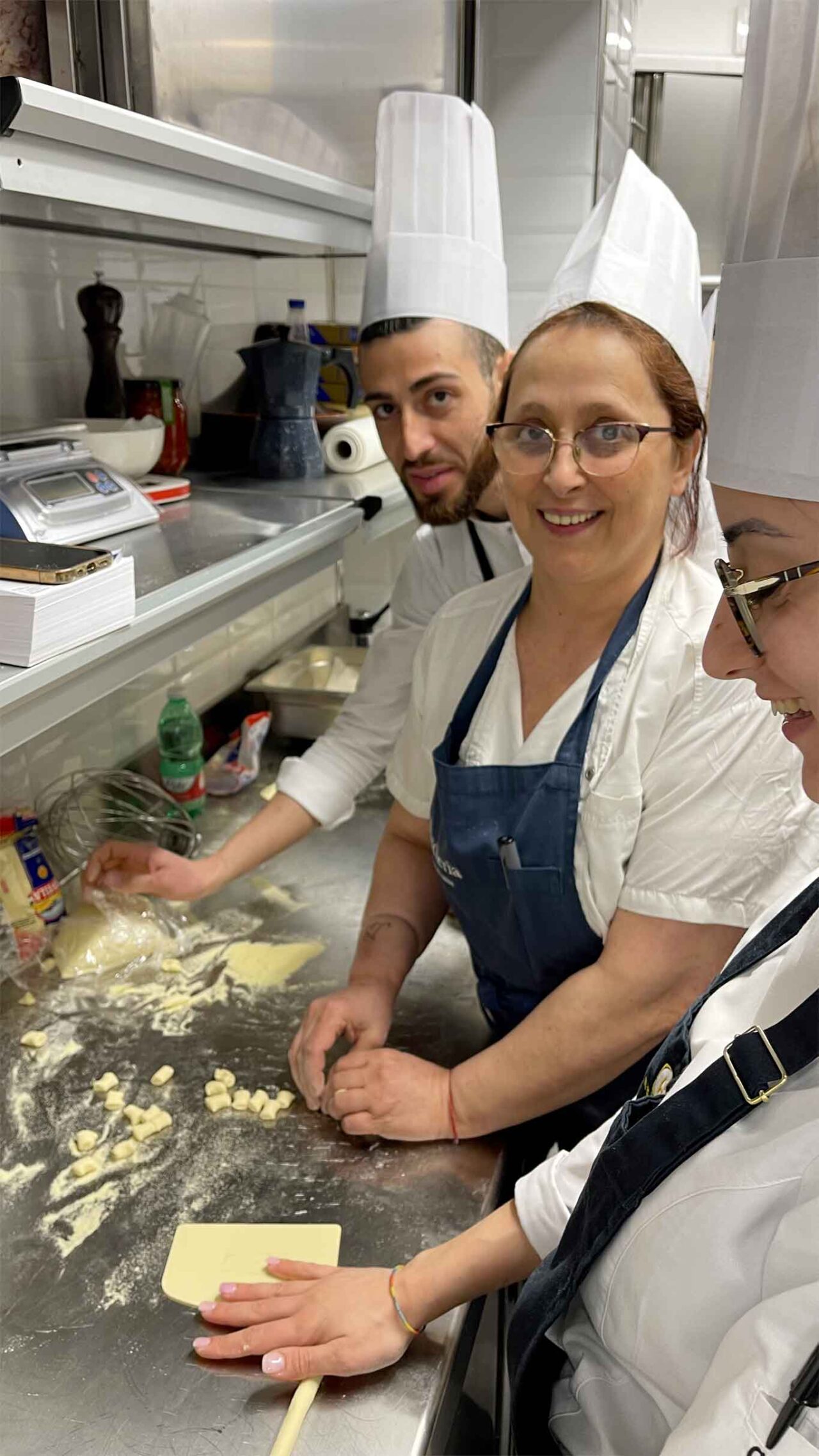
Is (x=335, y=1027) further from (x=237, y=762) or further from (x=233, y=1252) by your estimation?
(x=237, y=762)

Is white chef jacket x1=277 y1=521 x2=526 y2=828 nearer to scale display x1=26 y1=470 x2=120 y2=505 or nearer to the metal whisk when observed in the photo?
the metal whisk

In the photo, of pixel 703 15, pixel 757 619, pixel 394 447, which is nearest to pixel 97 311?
pixel 394 447

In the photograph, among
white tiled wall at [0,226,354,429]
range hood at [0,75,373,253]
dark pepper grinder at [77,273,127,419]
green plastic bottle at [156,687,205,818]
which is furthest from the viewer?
green plastic bottle at [156,687,205,818]

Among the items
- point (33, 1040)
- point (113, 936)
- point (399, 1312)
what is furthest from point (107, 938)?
point (399, 1312)

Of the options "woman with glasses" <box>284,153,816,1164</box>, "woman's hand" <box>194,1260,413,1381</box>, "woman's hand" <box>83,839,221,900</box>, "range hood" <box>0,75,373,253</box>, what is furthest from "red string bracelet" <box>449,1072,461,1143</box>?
"range hood" <box>0,75,373,253</box>

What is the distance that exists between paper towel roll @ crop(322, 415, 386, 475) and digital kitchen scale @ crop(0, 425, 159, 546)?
1.84ft

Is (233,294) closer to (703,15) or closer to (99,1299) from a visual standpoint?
(99,1299)

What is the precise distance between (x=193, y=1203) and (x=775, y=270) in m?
0.99

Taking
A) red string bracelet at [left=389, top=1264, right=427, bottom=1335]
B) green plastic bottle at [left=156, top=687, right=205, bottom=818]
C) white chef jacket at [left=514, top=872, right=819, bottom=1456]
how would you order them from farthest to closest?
green plastic bottle at [left=156, top=687, right=205, bottom=818]
red string bracelet at [left=389, top=1264, right=427, bottom=1335]
white chef jacket at [left=514, top=872, right=819, bottom=1456]

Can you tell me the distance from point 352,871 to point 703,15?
3628mm

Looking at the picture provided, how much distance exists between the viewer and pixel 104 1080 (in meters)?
1.26

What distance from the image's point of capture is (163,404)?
69.2 inches

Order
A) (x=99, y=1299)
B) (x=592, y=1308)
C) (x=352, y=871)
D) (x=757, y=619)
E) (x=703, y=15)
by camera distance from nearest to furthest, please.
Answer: (x=757, y=619) < (x=592, y=1308) < (x=99, y=1299) < (x=352, y=871) < (x=703, y=15)

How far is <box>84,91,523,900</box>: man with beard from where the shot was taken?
5.24 feet
